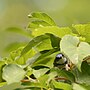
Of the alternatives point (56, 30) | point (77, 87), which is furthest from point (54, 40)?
point (77, 87)

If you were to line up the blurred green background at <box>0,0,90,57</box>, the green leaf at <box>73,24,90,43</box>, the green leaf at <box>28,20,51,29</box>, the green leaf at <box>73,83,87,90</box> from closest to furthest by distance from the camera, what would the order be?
the green leaf at <box>73,83,87,90</box> < the green leaf at <box>73,24,90,43</box> < the green leaf at <box>28,20,51,29</box> < the blurred green background at <box>0,0,90,57</box>

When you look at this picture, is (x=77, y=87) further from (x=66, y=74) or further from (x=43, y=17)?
(x=43, y=17)

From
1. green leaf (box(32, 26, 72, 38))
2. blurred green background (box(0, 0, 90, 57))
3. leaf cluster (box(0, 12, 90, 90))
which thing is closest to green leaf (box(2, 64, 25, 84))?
leaf cluster (box(0, 12, 90, 90))

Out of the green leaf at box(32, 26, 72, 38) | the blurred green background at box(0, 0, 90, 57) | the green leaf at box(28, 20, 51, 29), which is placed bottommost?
the green leaf at box(32, 26, 72, 38)

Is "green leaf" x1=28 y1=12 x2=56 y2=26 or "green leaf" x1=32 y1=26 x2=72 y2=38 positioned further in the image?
"green leaf" x1=28 y1=12 x2=56 y2=26

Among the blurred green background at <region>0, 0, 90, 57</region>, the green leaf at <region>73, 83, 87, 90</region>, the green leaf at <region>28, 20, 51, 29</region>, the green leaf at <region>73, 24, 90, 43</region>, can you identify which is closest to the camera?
the green leaf at <region>73, 83, 87, 90</region>

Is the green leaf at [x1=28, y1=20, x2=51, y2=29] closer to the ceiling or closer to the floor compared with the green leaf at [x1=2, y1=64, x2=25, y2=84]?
closer to the ceiling

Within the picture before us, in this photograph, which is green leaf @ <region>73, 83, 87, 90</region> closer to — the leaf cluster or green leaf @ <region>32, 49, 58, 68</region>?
the leaf cluster

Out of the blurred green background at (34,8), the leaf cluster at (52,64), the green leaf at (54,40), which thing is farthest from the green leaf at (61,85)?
the blurred green background at (34,8)
